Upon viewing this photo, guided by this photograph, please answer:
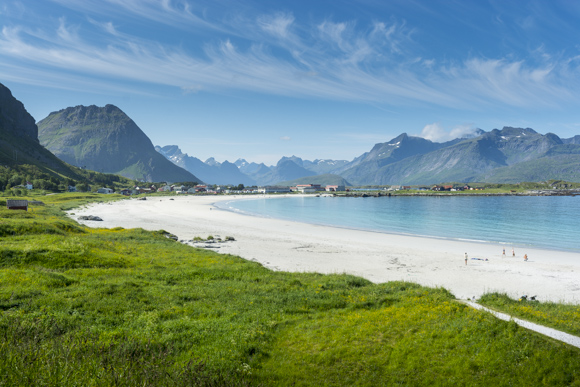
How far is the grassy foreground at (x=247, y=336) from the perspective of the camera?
328 inches

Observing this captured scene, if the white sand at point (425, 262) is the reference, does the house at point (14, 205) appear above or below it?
above

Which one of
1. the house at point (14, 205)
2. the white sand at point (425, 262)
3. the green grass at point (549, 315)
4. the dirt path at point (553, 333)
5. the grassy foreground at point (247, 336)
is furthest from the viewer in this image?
the house at point (14, 205)

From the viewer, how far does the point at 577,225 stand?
8100 cm

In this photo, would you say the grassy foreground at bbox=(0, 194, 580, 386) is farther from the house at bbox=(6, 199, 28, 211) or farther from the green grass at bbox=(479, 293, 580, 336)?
the house at bbox=(6, 199, 28, 211)

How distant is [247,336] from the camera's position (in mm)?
12398

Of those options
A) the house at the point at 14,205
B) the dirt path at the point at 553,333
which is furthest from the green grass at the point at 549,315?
the house at the point at 14,205

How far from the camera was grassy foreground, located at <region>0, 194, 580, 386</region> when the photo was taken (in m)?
8.32

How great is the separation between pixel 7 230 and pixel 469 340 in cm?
4023

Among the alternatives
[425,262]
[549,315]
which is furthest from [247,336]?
[425,262]

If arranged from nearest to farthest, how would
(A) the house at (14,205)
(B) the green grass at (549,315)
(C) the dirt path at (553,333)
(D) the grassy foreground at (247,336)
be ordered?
(D) the grassy foreground at (247,336)
(C) the dirt path at (553,333)
(B) the green grass at (549,315)
(A) the house at (14,205)

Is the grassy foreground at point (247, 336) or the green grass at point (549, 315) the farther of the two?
the green grass at point (549, 315)

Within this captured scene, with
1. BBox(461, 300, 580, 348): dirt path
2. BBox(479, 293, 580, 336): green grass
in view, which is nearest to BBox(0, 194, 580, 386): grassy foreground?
BBox(461, 300, 580, 348): dirt path

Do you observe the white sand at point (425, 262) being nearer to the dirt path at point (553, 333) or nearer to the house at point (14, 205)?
the dirt path at point (553, 333)

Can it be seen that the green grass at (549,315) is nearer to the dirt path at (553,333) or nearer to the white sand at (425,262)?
the dirt path at (553,333)
